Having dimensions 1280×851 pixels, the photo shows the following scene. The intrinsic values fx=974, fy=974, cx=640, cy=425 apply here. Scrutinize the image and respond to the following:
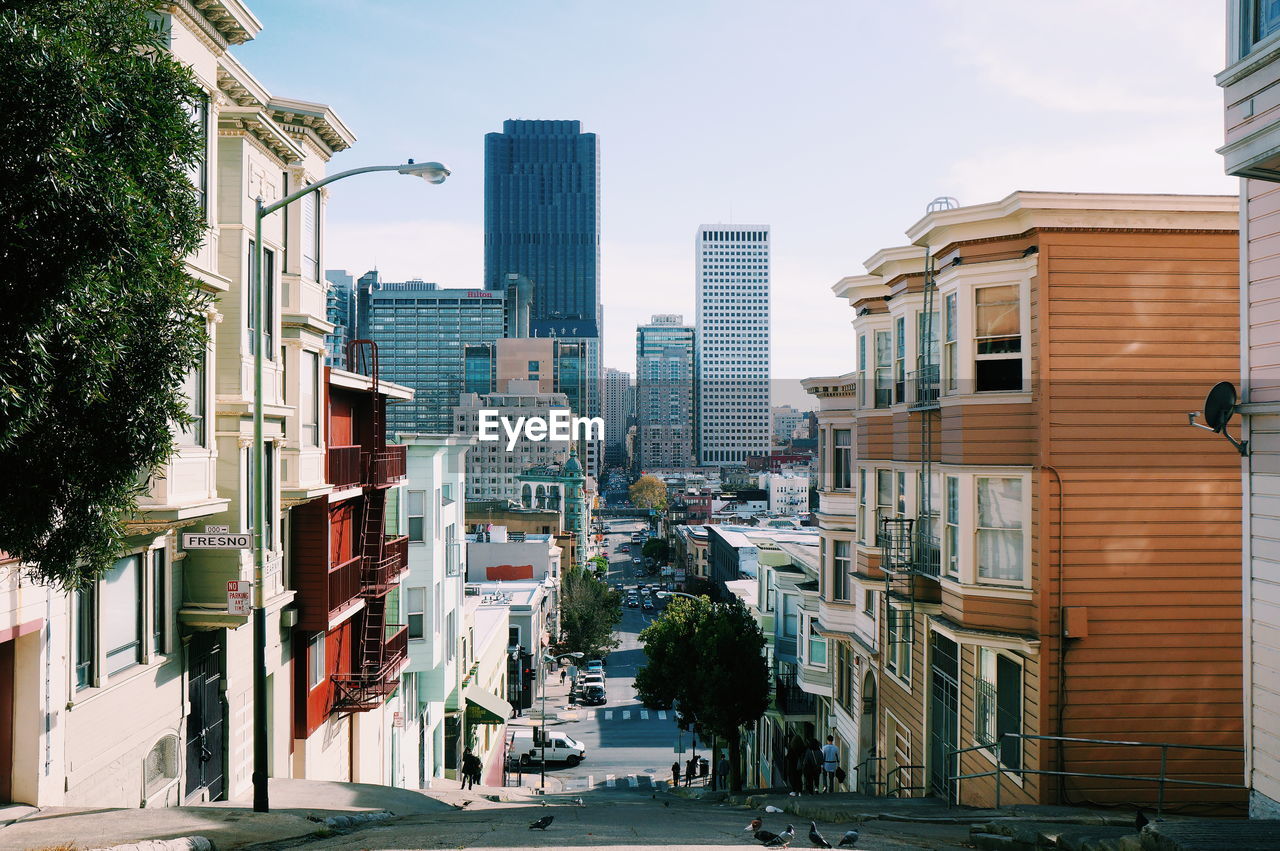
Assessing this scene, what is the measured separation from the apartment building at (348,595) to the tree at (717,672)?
490 inches

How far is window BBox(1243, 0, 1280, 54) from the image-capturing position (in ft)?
28.2

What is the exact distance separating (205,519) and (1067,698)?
13.1m

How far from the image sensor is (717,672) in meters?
34.1

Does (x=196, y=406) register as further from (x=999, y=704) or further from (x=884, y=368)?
(x=884, y=368)

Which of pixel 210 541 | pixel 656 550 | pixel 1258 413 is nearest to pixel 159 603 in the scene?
pixel 210 541

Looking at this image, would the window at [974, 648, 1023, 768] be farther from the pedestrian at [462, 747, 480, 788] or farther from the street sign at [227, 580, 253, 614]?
the pedestrian at [462, 747, 480, 788]

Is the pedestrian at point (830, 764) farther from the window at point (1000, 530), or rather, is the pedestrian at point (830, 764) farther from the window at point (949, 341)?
the window at point (949, 341)

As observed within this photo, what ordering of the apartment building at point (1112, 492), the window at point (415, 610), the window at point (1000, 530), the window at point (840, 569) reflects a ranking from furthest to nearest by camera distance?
the window at point (415, 610), the window at point (840, 569), the window at point (1000, 530), the apartment building at point (1112, 492)

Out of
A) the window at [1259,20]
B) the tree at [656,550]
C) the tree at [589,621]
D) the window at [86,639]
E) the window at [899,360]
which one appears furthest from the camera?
the tree at [656,550]

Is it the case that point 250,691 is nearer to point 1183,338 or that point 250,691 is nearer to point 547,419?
point 1183,338

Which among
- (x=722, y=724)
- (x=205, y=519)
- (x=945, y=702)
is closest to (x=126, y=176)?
(x=205, y=519)

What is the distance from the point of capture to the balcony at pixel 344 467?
20.4 meters

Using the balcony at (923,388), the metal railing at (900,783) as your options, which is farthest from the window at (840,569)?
the balcony at (923,388)

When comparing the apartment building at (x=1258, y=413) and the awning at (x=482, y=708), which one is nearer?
the apartment building at (x=1258, y=413)
